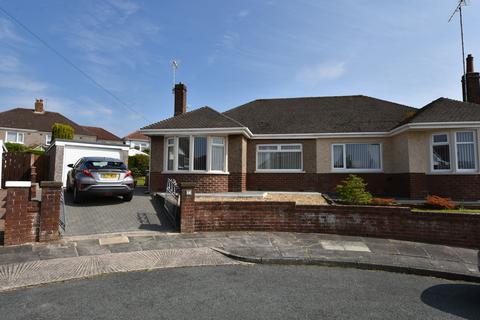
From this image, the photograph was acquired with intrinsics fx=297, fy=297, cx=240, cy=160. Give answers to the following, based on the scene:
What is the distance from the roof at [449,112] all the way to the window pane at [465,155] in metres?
1.09

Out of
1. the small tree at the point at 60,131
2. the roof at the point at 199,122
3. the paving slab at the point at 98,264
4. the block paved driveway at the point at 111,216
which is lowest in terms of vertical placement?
the paving slab at the point at 98,264

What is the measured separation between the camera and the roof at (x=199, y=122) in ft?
43.9

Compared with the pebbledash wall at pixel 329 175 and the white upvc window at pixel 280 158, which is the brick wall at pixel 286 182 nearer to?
the pebbledash wall at pixel 329 175

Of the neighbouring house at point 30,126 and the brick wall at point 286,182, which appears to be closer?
the brick wall at point 286,182

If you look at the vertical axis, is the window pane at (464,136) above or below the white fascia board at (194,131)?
below

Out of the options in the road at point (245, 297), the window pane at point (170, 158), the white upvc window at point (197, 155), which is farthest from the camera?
the window pane at point (170, 158)

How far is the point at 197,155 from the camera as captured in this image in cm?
1343

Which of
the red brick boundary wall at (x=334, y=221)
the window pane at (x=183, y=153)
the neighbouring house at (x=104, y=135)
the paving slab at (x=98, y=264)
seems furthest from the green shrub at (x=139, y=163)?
the neighbouring house at (x=104, y=135)

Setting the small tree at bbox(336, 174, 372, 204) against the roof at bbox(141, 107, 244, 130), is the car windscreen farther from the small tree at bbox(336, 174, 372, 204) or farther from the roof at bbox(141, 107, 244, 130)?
the small tree at bbox(336, 174, 372, 204)

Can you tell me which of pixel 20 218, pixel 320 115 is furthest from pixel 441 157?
Result: pixel 20 218

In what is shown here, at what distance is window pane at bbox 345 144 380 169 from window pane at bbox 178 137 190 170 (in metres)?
7.78

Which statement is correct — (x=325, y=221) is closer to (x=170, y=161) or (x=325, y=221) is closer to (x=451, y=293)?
(x=451, y=293)

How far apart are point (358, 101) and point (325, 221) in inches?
479

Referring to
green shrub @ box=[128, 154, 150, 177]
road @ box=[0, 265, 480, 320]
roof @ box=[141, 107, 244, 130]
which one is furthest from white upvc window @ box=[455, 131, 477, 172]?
green shrub @ box=[128, 154, 150, 177]
